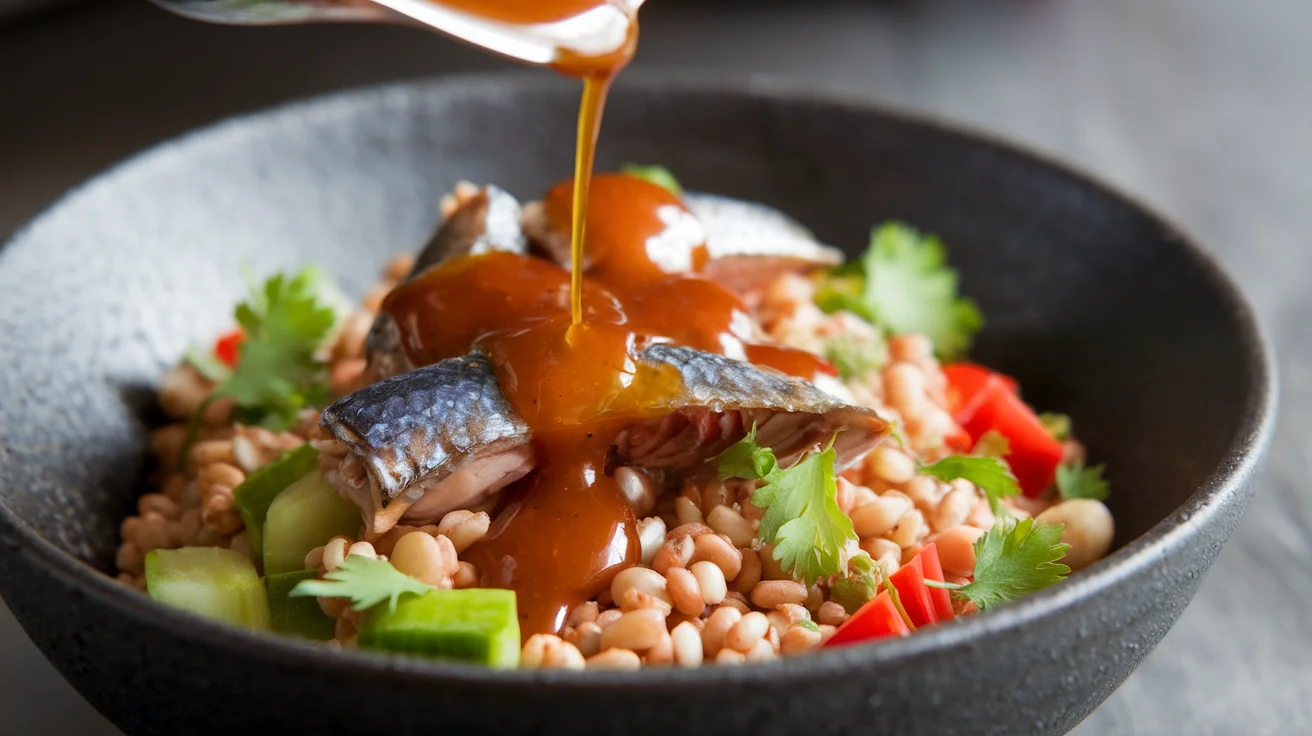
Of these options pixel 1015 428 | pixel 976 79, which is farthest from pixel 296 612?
pixel 976 79

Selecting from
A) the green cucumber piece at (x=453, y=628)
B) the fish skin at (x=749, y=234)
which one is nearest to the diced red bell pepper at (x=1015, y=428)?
the fish skin at (x=749, y=234)

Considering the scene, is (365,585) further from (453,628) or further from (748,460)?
(748,460)

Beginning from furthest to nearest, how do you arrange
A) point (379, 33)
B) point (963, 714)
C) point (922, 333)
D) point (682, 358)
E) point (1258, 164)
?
point (379, 33) → point (1258, 164) → point (922, 333) → point (682, 358) → point (963, 714)

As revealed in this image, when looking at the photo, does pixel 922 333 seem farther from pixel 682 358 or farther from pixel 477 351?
pixel 477 351

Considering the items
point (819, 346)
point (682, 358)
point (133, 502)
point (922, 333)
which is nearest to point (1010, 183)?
point (922, 333)

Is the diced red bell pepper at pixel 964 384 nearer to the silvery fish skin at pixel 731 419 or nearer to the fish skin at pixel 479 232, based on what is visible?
the silvery fish skin at pixel 731 419

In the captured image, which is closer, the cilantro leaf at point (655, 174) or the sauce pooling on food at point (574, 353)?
the sauce pooling on food at point (574, 353)
